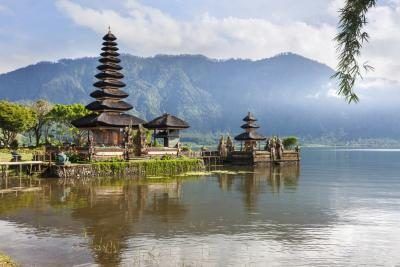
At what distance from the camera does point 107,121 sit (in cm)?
5703

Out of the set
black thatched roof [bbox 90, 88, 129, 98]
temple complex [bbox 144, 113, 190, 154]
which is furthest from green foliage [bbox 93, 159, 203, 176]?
black thatched roof [bbox 90, 88, 129, 98]

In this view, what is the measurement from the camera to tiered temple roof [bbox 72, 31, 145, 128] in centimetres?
5772

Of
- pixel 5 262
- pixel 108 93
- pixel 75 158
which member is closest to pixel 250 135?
pixel 108 93

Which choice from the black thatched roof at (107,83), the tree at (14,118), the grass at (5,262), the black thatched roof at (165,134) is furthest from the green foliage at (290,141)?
the grass at (5,262)

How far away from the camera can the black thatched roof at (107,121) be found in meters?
56.6

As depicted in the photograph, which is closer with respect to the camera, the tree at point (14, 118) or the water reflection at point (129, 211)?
the water reflection at point (129, 211)

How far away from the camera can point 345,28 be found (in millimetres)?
9289

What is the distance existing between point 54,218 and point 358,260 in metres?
15.5

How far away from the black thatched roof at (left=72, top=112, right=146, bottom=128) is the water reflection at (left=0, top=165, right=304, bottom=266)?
1316 cm

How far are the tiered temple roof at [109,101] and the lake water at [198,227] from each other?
61.1 feet

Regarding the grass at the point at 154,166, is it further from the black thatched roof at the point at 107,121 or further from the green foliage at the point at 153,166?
the black thatched roof at the point at 107,121

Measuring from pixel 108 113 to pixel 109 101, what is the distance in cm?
205

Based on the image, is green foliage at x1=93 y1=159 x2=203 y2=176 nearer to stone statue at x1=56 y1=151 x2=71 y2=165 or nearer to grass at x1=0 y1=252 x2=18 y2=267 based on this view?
stone statue at x1=56 y1=151 x2=71 y2=165

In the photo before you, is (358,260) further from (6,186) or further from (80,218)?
(6,186)
